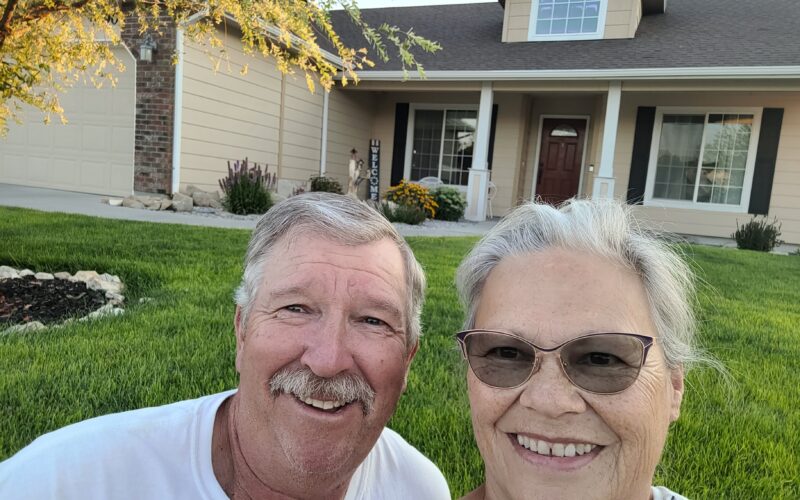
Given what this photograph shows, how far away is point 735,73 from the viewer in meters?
9.34

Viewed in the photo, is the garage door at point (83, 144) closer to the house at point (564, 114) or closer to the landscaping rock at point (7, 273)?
the house at point (564, 114)

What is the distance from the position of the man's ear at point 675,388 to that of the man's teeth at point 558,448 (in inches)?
11.0

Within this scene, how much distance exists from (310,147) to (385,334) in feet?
38.6

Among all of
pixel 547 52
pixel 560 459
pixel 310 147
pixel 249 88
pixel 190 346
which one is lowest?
pixel 190 346

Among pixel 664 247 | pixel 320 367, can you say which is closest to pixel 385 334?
pixel 320 367

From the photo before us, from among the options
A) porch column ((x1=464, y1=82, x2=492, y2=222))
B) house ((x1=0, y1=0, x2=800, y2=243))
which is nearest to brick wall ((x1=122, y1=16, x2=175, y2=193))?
house ((x1=0, y1=0, x2=800, y2=243))

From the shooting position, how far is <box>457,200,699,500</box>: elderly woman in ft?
3.43

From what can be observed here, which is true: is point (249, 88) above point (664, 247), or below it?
above

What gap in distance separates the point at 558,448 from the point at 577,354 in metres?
0.18

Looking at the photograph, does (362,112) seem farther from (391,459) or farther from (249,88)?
(391,459)

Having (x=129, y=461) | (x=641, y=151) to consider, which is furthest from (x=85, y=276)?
(x=641, y=151)

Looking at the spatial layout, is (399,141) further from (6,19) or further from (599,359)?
(599,359)

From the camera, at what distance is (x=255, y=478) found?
122cm

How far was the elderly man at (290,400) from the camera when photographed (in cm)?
112
